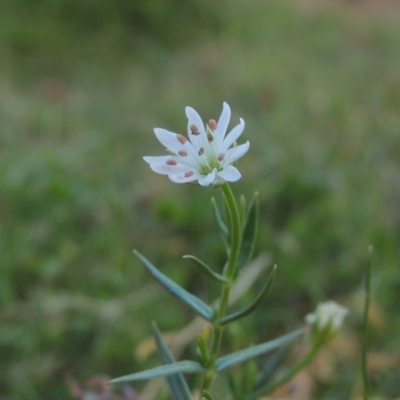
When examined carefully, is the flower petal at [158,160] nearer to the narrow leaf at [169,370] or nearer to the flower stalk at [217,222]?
the flower stalk at [217,222]

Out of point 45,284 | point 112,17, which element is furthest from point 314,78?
point 45,284

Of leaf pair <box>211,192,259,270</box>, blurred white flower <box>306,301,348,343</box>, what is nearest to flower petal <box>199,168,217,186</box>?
leaf pair <box>211,192,259,270</box>

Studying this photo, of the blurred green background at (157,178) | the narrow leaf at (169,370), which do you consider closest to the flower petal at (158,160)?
the narrow leaf at (169,370)

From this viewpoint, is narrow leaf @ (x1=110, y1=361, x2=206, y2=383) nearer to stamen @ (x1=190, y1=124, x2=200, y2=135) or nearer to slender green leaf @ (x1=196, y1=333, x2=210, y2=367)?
slender green leaf @ (x1=196, y1=333, x2=210, y2=367)

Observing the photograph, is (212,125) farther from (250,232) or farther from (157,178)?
(157,178)

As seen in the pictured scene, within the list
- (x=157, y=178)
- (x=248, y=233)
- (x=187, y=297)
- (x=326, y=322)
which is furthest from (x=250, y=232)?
(x=157, y=178)

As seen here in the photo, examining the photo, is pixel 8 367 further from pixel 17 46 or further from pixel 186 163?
pixel 17 46
